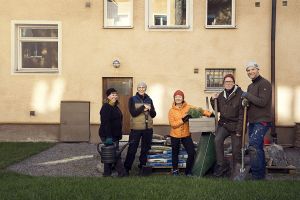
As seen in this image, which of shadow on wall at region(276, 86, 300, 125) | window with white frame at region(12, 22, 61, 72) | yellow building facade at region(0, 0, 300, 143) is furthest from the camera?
window with white frame at region(12, 22, 61, 72)

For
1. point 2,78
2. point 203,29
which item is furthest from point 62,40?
point 203,29

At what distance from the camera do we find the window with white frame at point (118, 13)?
48.0 feet

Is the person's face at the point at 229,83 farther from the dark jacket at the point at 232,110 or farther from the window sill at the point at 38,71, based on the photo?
the window sill at the point at 38,71

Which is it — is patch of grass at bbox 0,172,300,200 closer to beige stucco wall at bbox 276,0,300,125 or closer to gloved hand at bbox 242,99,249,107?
gloved hand at bbox 242,99,249,107

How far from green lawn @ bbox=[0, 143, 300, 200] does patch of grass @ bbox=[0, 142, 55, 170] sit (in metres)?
2.59

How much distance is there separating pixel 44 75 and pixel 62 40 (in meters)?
1.33

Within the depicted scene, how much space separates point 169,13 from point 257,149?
26.4 feet

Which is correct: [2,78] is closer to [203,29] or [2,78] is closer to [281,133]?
[203,29]

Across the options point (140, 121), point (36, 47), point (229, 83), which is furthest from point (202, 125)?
point (36, 47)

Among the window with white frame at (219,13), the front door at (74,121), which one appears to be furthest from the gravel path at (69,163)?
the window with white frame at (219,13)

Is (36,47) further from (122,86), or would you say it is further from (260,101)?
(260,101)

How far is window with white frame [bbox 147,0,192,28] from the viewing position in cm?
1455

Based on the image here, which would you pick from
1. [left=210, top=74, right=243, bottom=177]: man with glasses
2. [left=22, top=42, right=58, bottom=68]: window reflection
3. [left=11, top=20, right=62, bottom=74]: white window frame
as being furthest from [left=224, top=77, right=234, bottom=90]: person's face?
[left=22, top=42, right=58, bottom=68]: window reflection

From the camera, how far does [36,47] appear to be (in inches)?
589
